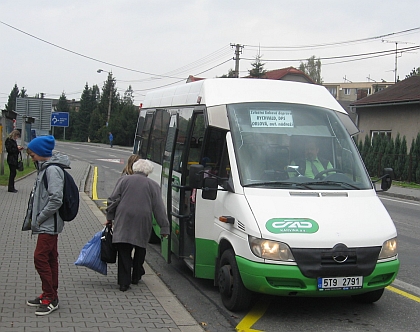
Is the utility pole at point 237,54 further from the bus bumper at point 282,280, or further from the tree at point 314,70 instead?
the tree at point 314,70

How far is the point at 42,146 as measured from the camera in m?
5.80

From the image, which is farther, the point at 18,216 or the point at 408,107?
the point at 408,107

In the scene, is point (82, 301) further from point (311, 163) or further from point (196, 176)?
point (311, 163)

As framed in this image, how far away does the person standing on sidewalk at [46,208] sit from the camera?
568 centimetres

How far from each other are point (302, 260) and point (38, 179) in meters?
2.60

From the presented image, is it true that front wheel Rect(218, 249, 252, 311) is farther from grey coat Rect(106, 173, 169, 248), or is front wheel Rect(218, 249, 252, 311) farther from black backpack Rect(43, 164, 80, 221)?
black backpack Rect(43, 164, 80, 221)

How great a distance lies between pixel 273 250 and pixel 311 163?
141cm

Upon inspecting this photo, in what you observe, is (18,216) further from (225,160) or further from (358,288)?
(358,288)

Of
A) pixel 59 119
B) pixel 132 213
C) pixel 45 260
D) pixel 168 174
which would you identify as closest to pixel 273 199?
pixel 132 213

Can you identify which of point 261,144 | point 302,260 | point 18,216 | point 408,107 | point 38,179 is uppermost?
point 408,107

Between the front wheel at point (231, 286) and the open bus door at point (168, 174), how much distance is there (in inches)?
59.6

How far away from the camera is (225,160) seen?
6.82 m

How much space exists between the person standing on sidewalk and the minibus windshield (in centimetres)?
192

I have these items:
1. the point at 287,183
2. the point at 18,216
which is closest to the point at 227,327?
the point at 287,183
